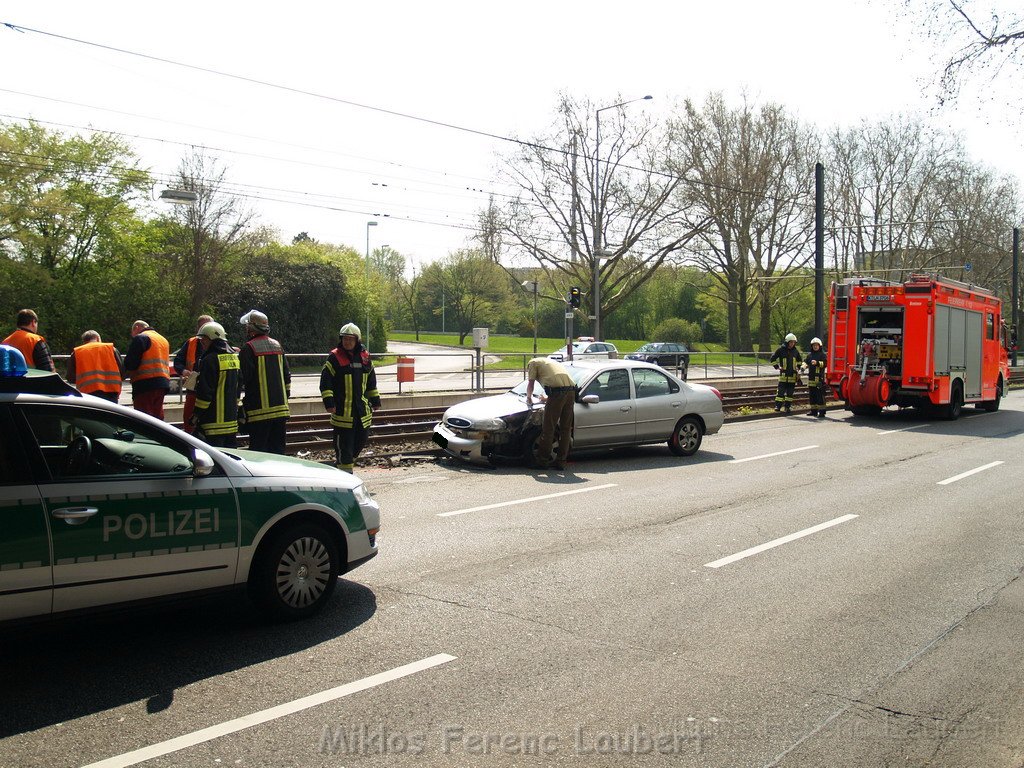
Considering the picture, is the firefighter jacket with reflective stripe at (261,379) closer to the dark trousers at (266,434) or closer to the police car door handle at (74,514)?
the dark trousers at (266,434)

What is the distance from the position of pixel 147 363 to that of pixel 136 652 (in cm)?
595

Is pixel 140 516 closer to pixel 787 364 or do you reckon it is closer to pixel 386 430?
pixel 386 430

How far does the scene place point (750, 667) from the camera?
4.77 metres

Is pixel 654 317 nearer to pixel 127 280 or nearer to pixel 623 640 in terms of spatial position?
pixel 127 280

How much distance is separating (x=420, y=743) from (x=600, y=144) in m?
46.5

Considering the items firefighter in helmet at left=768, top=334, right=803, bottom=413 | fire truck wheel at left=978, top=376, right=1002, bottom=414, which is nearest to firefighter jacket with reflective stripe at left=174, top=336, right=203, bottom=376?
firefighter in helmet at left=768, top=334, right=803, bottom=413

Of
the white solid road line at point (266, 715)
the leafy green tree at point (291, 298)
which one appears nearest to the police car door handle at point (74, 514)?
the white solid road line at point (266, 715)

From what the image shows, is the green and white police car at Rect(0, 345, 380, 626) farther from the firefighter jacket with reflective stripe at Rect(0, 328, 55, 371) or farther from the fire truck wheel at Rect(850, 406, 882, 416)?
the fire truck wheel at Rect(850, 406, 882, 416)

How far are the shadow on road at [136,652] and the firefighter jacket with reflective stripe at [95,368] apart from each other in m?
6.02

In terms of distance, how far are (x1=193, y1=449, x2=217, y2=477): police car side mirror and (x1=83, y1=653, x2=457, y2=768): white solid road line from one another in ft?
4.68

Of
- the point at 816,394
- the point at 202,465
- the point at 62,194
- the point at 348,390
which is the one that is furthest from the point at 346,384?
the point at 62,194

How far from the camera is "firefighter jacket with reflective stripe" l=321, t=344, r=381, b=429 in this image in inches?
373

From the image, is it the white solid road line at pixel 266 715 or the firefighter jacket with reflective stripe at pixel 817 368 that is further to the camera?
the firefighter jacket with reflective stripe at pixel 817 368

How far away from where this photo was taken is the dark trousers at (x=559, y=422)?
11531 millimetres
